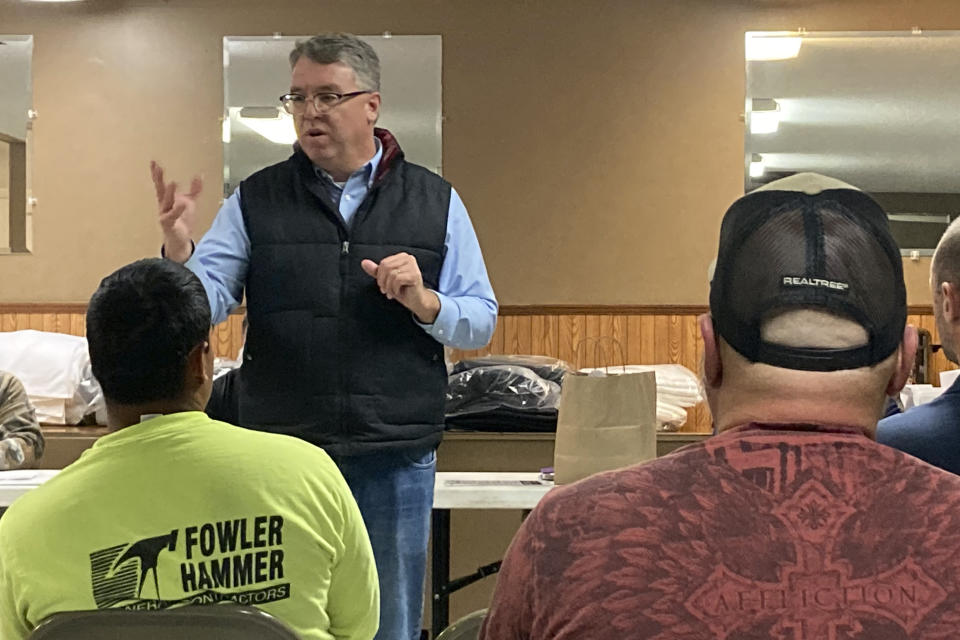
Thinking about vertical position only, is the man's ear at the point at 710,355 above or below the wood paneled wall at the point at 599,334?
above

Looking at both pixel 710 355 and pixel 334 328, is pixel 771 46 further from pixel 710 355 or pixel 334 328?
pixel 710 355

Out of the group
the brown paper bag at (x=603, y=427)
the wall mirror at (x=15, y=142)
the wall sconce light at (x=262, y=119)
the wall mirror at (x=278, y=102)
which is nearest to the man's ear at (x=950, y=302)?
the brown paper bag at (x=603, y=427)

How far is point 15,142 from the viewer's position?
5.34 meters

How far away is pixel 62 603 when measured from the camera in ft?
4.53

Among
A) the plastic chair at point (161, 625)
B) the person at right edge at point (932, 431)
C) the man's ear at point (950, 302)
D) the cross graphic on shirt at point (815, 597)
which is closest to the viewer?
the cross graphic on shirt at point (815, 597)

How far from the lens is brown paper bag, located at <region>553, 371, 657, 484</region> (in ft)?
7.69

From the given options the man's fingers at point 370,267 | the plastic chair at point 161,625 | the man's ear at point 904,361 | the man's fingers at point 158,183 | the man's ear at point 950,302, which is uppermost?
the man's fingers at point 158,183

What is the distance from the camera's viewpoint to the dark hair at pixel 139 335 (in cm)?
153

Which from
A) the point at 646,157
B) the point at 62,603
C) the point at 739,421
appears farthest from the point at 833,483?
the point at 646,157

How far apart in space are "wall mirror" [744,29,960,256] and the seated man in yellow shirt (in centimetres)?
408

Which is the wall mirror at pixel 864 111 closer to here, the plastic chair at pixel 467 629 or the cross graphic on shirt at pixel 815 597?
the plastic chair at pixel 467 629

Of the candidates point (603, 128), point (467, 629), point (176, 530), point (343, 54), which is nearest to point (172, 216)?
point (343, 54)

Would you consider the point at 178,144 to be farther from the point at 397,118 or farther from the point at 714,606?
the point at 714,606

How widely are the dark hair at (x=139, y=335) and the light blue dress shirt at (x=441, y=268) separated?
0.78 m
